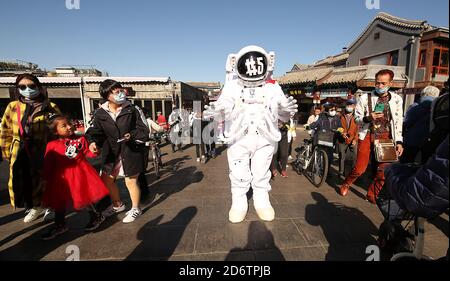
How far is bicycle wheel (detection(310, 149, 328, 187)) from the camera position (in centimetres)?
451

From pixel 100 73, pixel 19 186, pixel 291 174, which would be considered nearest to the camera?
pixel 19 186

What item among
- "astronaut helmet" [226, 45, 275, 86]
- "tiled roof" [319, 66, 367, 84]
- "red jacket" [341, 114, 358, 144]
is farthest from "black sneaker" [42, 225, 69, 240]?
"tiled roof" [319, 66, 367, 84]

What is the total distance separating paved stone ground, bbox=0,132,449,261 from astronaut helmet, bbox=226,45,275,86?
1.91 meters

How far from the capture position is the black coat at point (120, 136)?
3012mm

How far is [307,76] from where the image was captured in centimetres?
2083

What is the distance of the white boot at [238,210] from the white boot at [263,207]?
0.19 meters

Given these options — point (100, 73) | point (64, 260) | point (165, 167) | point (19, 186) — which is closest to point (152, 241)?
point (64, 260)

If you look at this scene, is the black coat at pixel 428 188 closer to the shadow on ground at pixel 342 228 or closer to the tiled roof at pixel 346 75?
the shadow on ground at pixel 342 228

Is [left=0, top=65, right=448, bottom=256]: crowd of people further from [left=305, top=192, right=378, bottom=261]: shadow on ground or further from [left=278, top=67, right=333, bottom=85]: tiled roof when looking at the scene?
→ [left=278, top=67, right=333, bottom=85]: tiled roof

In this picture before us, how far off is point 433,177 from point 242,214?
2232mm

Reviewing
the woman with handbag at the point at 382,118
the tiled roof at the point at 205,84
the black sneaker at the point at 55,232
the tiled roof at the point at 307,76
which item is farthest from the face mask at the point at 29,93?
the tiled roof at the point at 205,84

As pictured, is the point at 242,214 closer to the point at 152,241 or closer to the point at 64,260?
the point at 152,241

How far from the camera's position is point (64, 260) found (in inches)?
93.5

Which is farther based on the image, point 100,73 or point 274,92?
point 100,73
